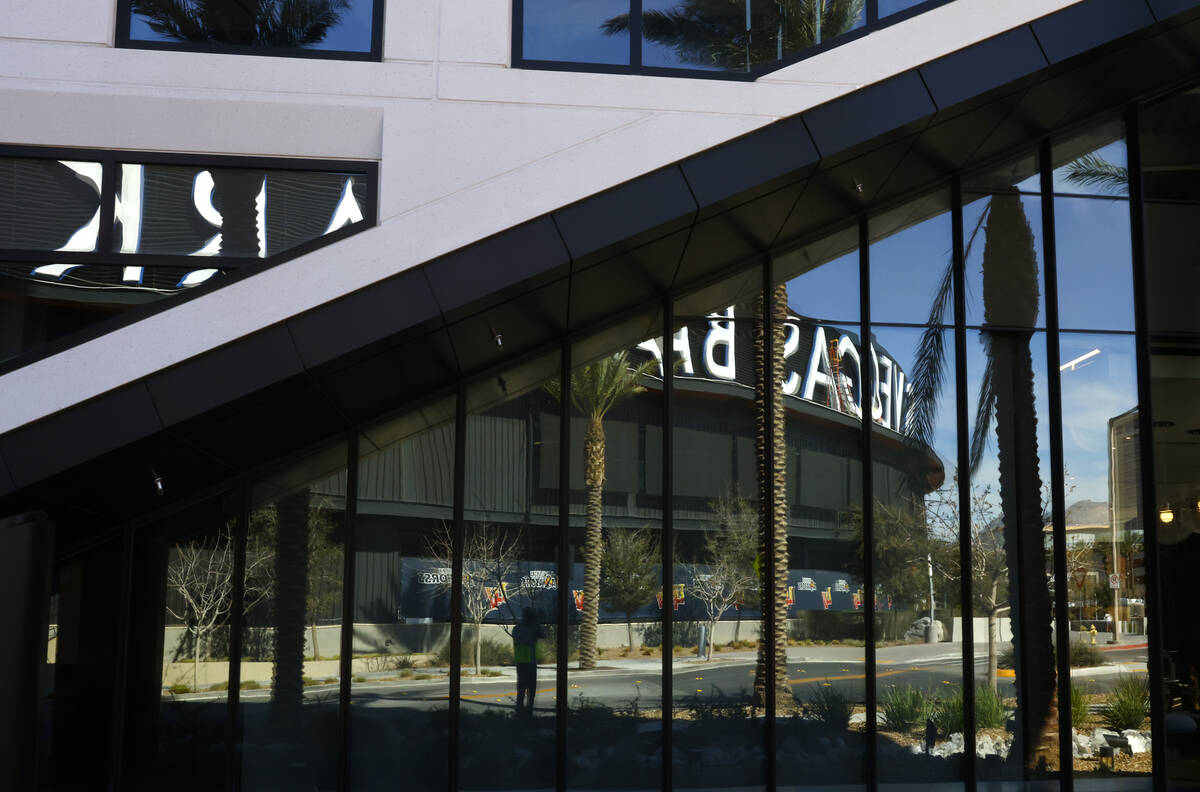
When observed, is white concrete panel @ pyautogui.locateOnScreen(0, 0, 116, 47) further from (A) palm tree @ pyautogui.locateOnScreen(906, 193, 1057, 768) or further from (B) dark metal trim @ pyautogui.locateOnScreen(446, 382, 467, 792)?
(A) palm tree @ pyautogui.locateOnScreen(906, 193, 1057, 768)

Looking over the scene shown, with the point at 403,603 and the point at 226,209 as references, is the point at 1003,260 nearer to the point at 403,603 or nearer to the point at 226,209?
the point at 403,603

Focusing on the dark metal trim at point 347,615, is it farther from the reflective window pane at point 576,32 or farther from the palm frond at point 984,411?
the palm frond at point 984,411

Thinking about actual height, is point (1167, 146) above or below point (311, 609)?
above

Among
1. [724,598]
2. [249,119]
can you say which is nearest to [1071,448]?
[724,598]

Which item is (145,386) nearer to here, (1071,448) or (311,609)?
(311,609)

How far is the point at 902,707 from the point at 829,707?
77cm

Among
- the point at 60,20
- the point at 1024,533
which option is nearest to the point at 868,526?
the point at 1024,533

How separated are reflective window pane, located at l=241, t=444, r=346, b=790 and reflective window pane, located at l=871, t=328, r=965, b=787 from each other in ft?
18.7

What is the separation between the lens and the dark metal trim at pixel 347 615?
431 inches

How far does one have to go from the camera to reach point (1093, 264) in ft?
40.3

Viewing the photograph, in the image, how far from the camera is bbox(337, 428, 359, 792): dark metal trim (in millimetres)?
10953

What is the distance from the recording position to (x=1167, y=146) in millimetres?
12391

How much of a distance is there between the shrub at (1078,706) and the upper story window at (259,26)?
380 inches

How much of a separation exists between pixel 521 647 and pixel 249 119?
583 cm
